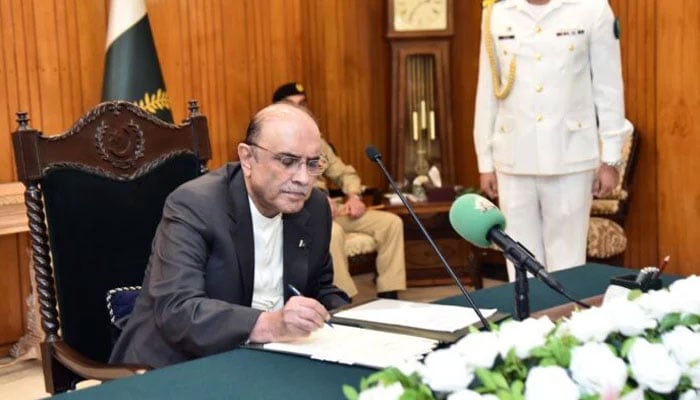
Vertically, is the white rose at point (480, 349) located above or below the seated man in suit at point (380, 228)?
above

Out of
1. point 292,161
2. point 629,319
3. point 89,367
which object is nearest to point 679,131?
point 292,161

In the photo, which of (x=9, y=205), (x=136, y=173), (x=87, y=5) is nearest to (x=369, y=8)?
(x=87, y=5)

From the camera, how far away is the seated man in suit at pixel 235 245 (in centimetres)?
217

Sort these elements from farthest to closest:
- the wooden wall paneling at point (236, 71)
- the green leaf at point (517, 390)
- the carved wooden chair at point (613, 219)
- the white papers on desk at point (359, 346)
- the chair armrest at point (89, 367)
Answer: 1. the wooden wall paneling at point (236, 71)
2. the carved wooden chair at point (613, 219)
3. the chair armrest at point (89, 367)
4. the white papers on desk at point (359, 346)
5. the green leaf at point (517, 390)

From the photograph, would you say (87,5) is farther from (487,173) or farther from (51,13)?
(487,173)

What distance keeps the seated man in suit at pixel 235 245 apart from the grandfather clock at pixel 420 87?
12.8 feet

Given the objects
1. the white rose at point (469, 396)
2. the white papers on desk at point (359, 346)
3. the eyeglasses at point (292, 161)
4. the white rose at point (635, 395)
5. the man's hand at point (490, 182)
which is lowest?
the man's hand at point (490, 182)

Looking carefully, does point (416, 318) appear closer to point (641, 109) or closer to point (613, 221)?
point (613, 221)

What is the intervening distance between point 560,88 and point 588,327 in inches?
97.7

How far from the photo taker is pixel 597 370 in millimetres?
999

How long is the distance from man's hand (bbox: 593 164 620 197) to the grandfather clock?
2783 mm

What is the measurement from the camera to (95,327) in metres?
2.45

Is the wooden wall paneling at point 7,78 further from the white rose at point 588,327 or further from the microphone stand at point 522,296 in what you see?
the white rose at point 588,327

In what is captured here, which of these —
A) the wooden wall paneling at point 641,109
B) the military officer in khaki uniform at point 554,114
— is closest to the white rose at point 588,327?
the military officer in khaki uniform at point 554,114
